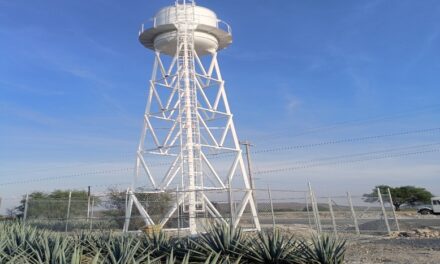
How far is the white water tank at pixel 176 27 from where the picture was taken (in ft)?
78.2

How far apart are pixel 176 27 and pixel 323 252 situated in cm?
1843

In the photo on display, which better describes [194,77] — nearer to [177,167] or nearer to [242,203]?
[177,167]

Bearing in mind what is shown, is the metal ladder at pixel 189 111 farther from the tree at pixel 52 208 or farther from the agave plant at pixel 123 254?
the agave plant at pixel 123 254

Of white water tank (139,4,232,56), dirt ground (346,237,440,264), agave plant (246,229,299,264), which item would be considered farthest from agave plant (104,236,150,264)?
white water tank (139,4,232,56)

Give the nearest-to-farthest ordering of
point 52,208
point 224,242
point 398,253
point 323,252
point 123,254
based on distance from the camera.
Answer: point 123,254, point 323,252, point 224,242, point 398,253, point 52,208

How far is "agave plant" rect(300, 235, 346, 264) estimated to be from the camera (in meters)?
7.45

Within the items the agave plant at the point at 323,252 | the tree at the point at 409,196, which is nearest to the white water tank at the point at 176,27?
the agave plant at the point at 323,252

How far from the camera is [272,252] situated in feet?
25.7

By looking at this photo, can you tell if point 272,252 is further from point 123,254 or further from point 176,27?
point 176,27

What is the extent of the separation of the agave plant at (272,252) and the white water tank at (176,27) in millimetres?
17603

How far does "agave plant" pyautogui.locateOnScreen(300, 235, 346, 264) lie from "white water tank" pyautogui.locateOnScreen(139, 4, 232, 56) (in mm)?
18020

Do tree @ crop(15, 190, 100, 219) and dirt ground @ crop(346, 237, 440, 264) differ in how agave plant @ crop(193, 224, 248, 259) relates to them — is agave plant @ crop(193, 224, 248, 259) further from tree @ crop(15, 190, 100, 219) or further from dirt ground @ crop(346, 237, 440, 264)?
tree @ crop(15, 190, 100, 219)

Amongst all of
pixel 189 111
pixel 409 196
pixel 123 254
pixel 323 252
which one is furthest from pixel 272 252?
pixel 409 196

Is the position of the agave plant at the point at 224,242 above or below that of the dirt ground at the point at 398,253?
above
